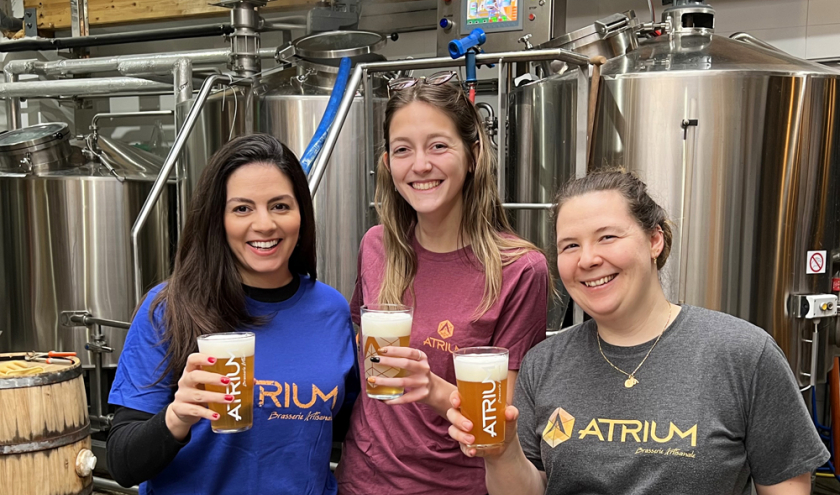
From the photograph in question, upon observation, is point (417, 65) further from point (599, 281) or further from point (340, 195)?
point (599, 281)

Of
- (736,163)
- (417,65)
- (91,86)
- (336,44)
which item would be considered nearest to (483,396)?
(417,65)

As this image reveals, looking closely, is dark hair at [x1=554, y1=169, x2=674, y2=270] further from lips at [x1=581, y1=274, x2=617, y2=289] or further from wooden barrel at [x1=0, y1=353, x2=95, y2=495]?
wooden barrel at [x1=0, y1=353, x2=95, y2=495]

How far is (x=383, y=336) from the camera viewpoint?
1.39 metres

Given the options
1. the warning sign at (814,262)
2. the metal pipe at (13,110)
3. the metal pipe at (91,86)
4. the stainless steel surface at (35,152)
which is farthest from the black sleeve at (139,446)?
the metal pipe at (13,110)

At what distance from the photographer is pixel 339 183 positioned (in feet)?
13.4

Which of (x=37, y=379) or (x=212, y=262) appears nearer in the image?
(x=212, y=262)

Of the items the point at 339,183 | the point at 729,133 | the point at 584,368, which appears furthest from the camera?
the point at 339,183

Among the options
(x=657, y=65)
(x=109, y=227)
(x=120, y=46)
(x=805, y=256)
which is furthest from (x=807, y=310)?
(x=120, y=46)

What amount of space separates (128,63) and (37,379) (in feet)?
11.8

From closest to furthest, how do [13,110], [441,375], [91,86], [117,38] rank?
[441,375] → [91,86] → [117,38] → [13,110]

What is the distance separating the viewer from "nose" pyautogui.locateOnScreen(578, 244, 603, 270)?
145 cm

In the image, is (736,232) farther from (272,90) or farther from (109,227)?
(109,227)

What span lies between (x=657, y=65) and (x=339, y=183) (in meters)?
1.77

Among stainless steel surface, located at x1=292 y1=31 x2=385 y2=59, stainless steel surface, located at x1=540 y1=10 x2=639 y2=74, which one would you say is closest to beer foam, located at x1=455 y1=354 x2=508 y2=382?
stainless steel surface, located at x1=540 y1=10 x2=639 y2=74
